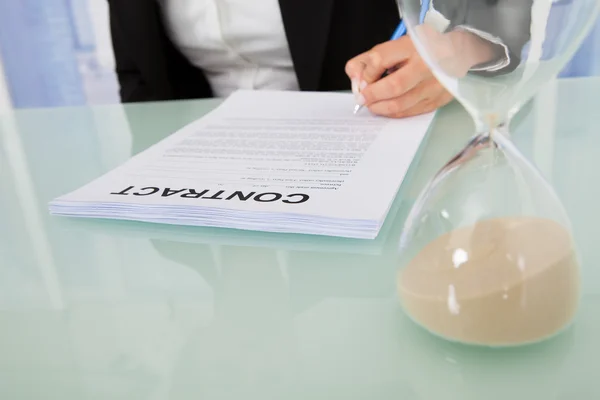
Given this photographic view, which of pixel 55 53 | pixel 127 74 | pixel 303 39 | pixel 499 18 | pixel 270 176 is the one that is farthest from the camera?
pixel 55 53

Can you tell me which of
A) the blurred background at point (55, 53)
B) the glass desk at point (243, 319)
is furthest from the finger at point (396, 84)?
the blurred background at point (55, 53)

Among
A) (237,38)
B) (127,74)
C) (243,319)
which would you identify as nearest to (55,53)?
(127,74)

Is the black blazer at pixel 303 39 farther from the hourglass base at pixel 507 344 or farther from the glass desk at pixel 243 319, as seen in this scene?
the hourglass base at pixel 507 344

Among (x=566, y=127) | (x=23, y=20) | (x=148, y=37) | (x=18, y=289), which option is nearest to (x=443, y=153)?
(x=566, y=127)

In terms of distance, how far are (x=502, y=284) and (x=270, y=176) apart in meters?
0.26

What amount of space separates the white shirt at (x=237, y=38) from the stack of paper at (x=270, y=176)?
1.15ft

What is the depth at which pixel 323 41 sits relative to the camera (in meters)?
0.94

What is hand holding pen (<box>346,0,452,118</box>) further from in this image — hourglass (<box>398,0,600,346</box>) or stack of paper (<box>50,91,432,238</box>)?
hourglass (<box>398,0,600,346</box>)

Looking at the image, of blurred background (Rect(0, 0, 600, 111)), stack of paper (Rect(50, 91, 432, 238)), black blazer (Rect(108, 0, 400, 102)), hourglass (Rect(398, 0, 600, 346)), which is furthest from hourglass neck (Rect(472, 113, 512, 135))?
blurred background (Rect(0, 0, 600, 111))

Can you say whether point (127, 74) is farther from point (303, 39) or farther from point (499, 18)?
point (499, 18)

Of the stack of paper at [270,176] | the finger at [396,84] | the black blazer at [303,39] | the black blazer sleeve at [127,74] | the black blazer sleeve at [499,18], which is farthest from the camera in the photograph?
the black blazer sleeve at [127,74]

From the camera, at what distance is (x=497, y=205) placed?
0.90ft

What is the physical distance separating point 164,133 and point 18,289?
0.34m

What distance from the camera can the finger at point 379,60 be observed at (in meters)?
0.66
